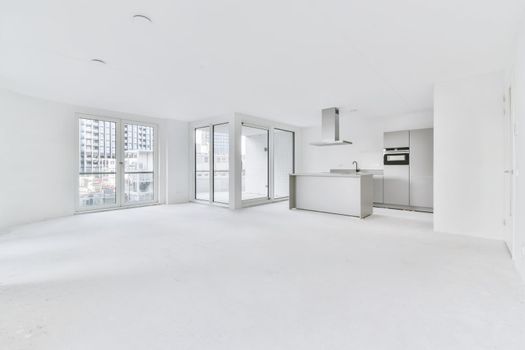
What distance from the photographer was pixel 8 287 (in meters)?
2.13

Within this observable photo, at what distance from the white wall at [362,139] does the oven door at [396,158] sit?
421 mm

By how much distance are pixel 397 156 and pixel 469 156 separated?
2439 millimetres

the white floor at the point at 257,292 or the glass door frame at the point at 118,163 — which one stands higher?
the glass door frame at the point at 118,163

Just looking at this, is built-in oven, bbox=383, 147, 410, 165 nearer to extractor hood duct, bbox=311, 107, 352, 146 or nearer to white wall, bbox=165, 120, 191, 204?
extractor hood duct, bbox=311, 107, 352, 146

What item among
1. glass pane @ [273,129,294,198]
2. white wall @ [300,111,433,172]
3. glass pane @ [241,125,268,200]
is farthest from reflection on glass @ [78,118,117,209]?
white wall @ [300,111,433,172]

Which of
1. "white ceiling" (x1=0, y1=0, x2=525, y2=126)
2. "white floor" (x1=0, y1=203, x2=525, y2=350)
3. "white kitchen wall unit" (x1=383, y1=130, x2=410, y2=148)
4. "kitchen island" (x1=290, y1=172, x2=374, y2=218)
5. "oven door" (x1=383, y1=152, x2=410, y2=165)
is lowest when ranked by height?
"white floor" (x1=0, y1=203, x2=525, y2=350)

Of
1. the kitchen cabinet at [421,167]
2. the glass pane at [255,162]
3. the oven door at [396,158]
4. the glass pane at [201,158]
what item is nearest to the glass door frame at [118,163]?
the glass pane at [201,158]

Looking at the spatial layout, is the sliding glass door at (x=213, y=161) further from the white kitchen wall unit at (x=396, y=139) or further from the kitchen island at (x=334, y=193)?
A: the white kitchen wall unit at (x=396, y=139)

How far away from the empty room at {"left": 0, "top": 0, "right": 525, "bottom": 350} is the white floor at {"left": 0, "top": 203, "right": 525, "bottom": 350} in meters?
0.02

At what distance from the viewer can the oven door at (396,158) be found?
5957 millimetres

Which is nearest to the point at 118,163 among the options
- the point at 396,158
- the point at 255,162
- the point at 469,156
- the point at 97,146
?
the point at 97,146

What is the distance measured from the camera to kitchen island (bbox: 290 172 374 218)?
16.8ft

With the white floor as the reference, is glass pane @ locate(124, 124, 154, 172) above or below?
above

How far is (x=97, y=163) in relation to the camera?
5.77 metres
